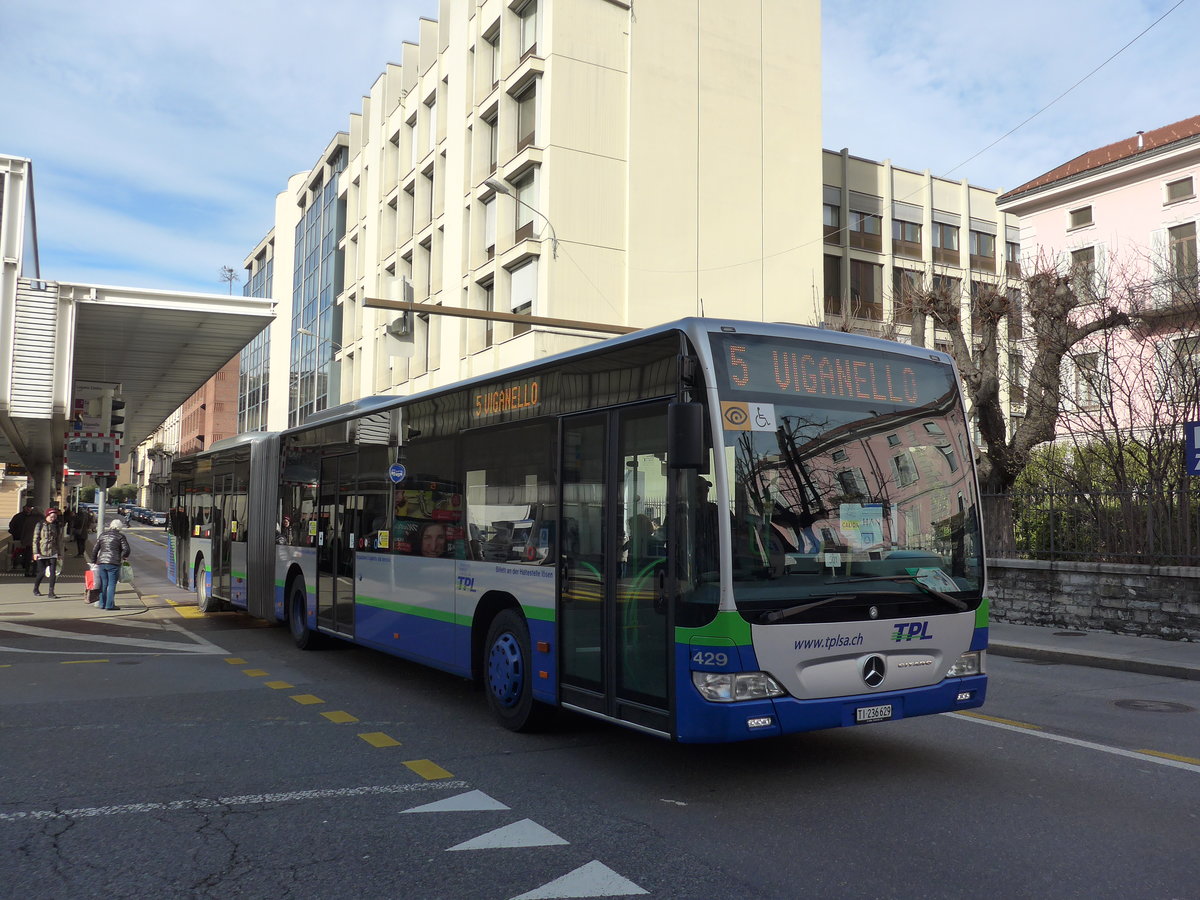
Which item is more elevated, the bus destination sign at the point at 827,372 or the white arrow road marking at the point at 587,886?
the bus destination sign at the point at 827,372

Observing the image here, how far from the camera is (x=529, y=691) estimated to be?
745 cm

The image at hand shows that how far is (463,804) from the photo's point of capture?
571cm

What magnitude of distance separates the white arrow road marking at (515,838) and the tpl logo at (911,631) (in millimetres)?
2433

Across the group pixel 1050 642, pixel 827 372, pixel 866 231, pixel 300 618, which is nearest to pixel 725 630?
pixel 827 372

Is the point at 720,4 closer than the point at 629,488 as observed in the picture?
A: No

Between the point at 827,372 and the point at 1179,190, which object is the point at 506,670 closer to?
the point at 827,372

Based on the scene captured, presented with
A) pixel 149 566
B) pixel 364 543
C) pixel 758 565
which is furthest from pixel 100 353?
pixel 758 565

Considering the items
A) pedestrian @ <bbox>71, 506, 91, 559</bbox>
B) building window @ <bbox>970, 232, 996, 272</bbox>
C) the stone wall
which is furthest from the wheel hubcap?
building window @ <bbox>970, 232, 996, 272</bbox>

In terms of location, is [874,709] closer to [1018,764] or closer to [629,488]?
[1018,764]

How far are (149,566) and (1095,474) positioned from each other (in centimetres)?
2730

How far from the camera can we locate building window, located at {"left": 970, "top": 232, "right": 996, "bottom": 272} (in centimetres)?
4466

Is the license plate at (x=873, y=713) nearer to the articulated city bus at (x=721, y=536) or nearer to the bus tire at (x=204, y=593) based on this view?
the articulated city bus at (x=721, y=536)

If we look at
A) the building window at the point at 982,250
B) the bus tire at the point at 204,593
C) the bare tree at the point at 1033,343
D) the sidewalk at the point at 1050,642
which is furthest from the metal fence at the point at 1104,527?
the building window at the point at 982,250

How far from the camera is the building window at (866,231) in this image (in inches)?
1588
